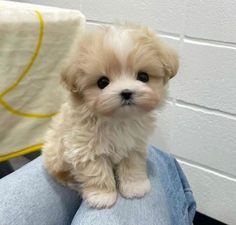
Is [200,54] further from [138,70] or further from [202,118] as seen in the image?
[138,70]

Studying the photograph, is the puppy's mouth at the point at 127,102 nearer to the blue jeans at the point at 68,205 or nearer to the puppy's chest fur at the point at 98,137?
the puppy's chest fur at the point at 98,137

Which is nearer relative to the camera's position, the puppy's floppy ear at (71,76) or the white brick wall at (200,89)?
the puppy's floppy ear at (71,76)

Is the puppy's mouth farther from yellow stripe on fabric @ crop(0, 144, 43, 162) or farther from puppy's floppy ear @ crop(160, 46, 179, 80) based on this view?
yellow stripe on fabric @ crop(0, 144, 43, 162)

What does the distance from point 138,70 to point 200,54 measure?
59 cm

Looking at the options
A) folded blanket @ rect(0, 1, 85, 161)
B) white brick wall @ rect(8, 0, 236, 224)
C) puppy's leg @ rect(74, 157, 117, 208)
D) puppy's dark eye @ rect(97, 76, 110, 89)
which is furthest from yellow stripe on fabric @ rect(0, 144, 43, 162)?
white brick wall @ rect(8, 0, 236, 224)

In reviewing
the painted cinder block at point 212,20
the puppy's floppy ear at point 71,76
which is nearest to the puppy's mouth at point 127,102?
the puppy's floppy ear at point 71,76

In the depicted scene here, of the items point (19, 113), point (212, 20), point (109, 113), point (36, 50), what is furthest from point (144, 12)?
point (109, 113)

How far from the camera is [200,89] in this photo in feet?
4.22

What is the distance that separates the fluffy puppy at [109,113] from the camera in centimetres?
70

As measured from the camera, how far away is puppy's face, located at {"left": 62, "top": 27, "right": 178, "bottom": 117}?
0.69m

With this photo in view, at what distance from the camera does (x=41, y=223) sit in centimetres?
80

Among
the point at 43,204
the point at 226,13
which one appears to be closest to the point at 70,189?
the point at 43,204

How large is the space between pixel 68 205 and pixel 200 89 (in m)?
0.66

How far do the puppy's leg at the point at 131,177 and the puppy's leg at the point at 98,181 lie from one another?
0.10ft
